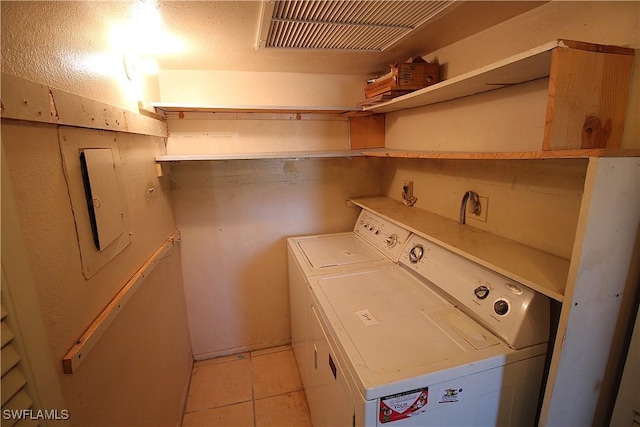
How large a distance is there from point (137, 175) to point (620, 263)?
1896 millimetres

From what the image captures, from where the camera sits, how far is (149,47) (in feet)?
5.03

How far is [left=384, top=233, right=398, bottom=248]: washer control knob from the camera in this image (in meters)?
1.80

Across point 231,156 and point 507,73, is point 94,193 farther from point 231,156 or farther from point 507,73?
point 507,73

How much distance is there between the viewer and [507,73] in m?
1.07

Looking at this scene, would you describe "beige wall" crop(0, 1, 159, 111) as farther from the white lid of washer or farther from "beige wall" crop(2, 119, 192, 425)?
the white lid of washer

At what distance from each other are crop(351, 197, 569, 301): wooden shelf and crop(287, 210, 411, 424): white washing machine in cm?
18

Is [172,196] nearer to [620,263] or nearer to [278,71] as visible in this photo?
[278,71]

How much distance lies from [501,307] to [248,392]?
186cm

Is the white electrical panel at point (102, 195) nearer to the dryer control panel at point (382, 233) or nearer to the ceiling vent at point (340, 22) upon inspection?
the ceiling vent at point (340, 22)

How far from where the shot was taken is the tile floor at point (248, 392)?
191cm

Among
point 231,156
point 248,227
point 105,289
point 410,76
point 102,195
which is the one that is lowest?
point 248,227

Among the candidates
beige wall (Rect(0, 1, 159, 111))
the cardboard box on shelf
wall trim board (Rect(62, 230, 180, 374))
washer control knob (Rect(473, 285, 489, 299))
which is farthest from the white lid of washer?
beige wall (Rect(0, 1, 159, 111))

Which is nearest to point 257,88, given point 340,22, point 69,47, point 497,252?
point 340,22

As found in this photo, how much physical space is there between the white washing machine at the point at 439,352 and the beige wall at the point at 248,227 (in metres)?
1.10
